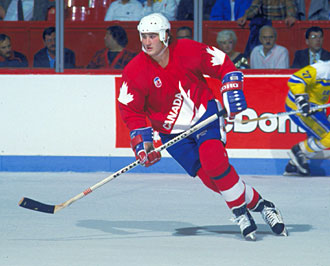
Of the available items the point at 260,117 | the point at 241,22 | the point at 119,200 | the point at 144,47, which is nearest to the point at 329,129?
the point at 260,117

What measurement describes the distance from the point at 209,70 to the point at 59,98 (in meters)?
3.28


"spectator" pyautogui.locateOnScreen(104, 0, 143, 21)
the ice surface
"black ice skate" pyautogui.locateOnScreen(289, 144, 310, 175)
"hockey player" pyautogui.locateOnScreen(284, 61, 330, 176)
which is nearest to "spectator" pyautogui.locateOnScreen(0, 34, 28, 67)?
"spectator" pyautogui.locateOnScreen(104, 0, 143, 21)

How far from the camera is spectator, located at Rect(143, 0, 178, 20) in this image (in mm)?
7777

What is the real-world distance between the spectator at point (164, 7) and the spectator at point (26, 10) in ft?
3.25

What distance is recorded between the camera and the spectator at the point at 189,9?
7.80 meters

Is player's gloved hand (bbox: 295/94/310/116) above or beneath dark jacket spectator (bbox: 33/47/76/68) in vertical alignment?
beneath

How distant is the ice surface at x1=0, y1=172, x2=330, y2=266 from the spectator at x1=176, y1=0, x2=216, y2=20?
149cm

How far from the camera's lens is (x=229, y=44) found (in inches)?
305

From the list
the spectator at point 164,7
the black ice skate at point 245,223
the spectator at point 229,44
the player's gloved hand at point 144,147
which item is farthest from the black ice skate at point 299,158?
the player's gloved hand at point 144,147

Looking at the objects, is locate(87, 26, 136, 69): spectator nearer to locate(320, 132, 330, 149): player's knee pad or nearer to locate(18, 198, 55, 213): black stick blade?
locate(320, 132, 330, 149): player's knee pad

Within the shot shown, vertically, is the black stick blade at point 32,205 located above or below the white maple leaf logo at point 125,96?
below

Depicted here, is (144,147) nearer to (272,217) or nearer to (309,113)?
(272,217)

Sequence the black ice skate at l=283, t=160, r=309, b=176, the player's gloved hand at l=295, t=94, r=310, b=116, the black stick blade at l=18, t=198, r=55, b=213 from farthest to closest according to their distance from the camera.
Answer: the black ice skate at l=283, t=160, r=309, b=176 → the player's gloved hand at l=295, t=94, r=310, b=116 → the black stick blade at l=18, t=198, r=55, b=213

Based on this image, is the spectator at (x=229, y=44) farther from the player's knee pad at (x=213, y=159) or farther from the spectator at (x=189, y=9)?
the player's knee pad at (x=213, y=159)
